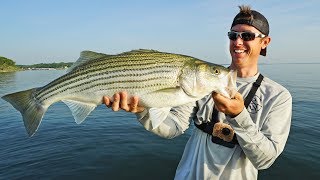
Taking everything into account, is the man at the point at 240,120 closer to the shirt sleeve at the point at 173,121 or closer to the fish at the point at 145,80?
the shirt sleeve at the point at 173,121

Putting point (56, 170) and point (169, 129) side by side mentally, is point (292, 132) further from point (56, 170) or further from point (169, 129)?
point (169, 129)

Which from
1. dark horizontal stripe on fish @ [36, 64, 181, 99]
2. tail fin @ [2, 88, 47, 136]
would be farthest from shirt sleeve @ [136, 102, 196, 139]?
tail fin @ [2, 88, 47, 136]

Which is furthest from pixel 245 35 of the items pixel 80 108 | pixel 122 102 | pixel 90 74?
pixel 80 108

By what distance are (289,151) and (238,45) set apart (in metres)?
9.16

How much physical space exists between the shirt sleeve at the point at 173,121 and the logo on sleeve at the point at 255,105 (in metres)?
A: 0.81

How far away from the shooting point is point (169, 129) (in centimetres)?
454

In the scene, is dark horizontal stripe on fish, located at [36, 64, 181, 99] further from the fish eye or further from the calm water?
the calm water

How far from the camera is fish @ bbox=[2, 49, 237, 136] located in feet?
13.2

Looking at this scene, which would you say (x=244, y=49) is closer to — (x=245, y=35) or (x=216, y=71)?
(x=245, y=35)

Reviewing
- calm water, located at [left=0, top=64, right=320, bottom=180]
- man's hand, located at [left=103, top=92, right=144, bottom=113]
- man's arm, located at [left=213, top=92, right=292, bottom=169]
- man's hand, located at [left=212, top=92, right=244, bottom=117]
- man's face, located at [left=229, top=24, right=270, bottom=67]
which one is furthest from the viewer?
calm water, located at [left=0, top=64, right=320, bottom=180]

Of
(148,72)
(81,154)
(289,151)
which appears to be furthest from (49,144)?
(148,72)

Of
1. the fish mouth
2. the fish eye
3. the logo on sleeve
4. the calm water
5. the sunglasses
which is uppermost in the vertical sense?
the sunglasses

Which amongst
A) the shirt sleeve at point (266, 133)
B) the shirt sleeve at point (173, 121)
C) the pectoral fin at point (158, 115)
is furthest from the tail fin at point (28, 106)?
the shirt sleeve at point (266, 133)

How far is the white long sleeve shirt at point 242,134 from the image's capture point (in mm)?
3752
